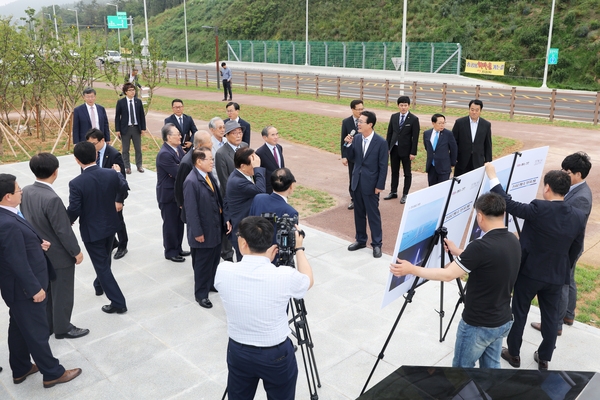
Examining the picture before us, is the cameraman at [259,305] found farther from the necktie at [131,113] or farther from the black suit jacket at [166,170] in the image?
the necktie at [131,113]

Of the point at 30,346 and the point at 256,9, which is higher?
the point at 256,9

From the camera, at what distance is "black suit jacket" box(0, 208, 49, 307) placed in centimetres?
383

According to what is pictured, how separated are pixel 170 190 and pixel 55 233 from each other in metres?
2.25

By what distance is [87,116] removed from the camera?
9.76 m

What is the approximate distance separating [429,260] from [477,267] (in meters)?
0.88

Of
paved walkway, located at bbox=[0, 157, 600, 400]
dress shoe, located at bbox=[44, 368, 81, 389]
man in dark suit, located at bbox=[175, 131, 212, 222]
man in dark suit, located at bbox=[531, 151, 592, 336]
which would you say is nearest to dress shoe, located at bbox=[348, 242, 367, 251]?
paved walkway, located at bbox=[0, 157, 600, 400]

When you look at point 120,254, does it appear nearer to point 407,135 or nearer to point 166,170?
point 166,170

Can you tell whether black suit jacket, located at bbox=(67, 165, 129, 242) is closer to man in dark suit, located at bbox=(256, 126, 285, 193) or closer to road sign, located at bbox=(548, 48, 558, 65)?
man in dark suit, located at bbox=(256, 126, 285, 193)

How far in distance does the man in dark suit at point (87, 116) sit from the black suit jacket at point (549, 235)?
790 cm

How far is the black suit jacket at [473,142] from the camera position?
313 inches

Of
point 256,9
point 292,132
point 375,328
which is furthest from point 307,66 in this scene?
point 375,328

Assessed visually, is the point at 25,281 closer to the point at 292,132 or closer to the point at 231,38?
the point at 292,132

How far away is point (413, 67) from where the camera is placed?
3919 cm

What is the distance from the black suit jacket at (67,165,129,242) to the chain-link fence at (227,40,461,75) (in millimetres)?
28713
